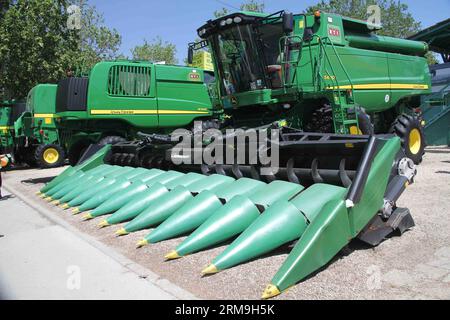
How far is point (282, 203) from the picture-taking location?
370 cm

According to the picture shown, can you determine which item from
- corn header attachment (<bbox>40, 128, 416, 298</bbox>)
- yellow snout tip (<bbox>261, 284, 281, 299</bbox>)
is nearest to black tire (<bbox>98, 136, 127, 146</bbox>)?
corn header attachment (<bbox>40, 128, 416, 298</bbox>)

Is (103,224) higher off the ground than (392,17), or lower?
lower

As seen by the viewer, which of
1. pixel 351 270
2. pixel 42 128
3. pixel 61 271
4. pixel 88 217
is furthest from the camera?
pixel 42 128

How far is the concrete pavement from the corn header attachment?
0.44 meters

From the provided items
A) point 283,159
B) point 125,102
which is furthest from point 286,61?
point 125,102

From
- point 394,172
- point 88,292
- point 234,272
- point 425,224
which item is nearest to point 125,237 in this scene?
point 88,292

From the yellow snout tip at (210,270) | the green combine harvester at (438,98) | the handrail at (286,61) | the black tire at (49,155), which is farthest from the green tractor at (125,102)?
the green combine harvester at (438,98)

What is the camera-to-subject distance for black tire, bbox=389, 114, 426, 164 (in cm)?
794

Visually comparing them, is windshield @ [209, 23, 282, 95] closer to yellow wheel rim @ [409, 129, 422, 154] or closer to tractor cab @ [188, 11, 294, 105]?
tractor cab @ [188, 11, 294, 105]

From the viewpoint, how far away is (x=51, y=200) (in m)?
7.23

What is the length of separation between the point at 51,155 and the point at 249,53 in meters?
7.70

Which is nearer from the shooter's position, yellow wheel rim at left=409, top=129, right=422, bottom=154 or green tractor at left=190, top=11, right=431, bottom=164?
green tractor at left=190, top=11, right=431, bottom=164

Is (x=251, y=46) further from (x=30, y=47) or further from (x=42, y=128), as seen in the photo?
(x=30, y=47)

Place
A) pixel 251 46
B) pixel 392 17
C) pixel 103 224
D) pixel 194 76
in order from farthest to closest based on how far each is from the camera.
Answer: pixel 392 17 → pixel 194 76 → pixel 251 46 → pixel 103 224
